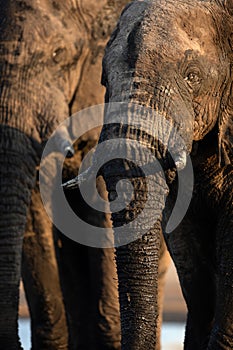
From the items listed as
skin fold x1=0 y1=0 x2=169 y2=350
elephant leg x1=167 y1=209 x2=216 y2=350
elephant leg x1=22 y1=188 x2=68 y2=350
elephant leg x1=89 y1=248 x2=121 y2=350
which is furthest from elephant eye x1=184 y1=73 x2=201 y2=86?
elephant leg x1=22 y1=188 x2=68 y2=350

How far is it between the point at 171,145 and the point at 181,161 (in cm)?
7

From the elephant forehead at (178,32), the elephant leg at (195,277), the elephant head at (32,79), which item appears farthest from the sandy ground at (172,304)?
the elephant forehead at (178,32)

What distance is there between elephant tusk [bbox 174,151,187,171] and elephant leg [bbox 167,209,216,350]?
0.62 metres

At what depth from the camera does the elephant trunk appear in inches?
289

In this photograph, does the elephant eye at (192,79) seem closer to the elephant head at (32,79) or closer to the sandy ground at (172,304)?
the elephant head at (32,79)

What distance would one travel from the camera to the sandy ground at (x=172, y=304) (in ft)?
40.9

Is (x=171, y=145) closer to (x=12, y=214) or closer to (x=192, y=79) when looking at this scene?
(x=192, y=79)

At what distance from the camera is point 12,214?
24.8 ft

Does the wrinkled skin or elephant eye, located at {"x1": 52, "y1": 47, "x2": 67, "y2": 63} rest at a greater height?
elephant eye, located at {"x1": 52, "y1": 47, "x2": 67, "y2": 63}

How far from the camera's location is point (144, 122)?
5.89 metres

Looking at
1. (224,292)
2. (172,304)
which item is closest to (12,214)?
(224,292)

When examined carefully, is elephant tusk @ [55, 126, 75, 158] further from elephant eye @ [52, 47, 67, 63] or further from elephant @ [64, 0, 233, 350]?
elephant @ [64, 0, 233, 350]

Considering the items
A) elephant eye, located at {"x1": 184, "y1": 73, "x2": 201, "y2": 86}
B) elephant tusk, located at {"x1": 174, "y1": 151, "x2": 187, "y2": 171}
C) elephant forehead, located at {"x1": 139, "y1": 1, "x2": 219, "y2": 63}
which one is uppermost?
elephant forehead, located at {"x1": 139, "y1": 1, "x2": 219, "y2": 63}

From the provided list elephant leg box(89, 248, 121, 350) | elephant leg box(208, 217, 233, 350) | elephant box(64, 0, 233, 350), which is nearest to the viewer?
elephant box(64, 0, 233, 350)
